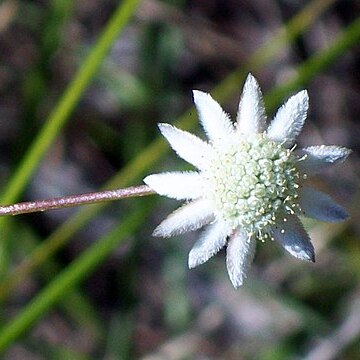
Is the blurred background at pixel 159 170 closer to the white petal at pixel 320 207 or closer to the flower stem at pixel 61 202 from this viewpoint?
the white petal at pixel 320 207

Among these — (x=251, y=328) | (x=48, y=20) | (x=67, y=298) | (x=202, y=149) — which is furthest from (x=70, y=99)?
(x=251, y=328)

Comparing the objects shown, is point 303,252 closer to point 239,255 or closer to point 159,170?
point 239,255

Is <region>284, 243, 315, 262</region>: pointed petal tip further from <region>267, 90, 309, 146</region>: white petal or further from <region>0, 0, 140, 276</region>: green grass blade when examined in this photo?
<region>0, 0, 140, 276</region>: green grass blade

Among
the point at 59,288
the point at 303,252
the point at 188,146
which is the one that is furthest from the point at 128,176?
the point at 303,252

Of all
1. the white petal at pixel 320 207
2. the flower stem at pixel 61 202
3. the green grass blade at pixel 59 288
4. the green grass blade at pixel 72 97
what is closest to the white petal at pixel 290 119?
the white petal at pixel 320 207

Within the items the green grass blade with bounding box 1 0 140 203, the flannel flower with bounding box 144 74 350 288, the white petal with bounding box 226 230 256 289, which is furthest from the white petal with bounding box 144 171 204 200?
the green grass blade with bounding box 1 0 140 203

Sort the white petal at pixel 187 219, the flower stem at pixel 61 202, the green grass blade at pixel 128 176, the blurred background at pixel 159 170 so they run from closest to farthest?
the flower stem at pixel 61 202 → the white petal at pixel 187 219 → the green grass blade at pixel 128 176 → the blurred background at pixel 159 170

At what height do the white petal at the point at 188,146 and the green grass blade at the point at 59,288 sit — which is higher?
the white petal at the point at 188,146
